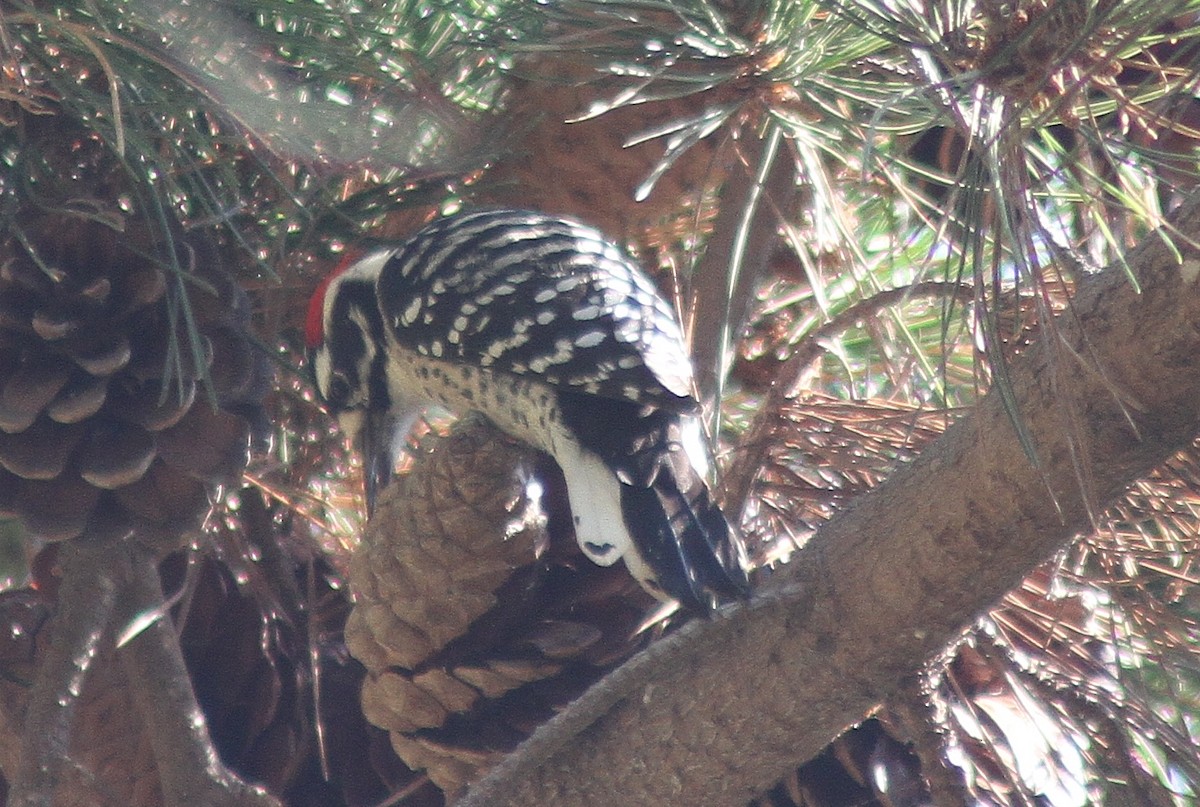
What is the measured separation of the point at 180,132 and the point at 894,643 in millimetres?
711

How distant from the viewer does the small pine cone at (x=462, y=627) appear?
3.44 feet

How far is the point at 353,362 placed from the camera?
144 centimetres

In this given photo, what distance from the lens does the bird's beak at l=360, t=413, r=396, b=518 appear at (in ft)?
4.45

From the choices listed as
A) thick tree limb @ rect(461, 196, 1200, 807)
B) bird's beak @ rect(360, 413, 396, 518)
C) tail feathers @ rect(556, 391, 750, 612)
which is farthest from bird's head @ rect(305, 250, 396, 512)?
thick tree limb @ rect(461, 196, 1200, 807)

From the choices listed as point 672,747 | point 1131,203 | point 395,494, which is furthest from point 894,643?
point 395,494

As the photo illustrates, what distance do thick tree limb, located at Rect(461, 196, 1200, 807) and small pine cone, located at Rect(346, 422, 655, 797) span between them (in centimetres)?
10

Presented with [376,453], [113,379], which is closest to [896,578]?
[113,379]

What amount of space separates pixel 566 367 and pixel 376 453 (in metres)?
0.29

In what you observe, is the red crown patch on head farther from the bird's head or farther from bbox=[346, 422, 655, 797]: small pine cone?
bbox=[346, 422, 655, 797]: small pine cone

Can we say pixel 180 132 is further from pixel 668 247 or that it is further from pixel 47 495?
pixel 668 247

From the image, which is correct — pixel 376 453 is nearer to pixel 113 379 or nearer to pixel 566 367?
pixel 566 367

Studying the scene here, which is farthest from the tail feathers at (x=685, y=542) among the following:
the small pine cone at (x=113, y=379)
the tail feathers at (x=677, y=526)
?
the small pine cone at (x=113, y=379)

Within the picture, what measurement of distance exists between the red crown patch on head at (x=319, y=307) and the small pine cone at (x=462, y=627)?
29cm

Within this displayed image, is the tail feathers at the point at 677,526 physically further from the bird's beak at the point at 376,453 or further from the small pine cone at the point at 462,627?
the bird's beak at the point at 376,453
